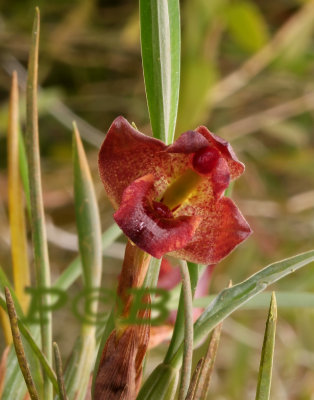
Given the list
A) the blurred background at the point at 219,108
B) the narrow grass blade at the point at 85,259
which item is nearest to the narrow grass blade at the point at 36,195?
the narrow grass blade at the point at 85,259

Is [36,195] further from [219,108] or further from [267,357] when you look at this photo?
[219,108]

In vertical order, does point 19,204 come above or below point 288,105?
below


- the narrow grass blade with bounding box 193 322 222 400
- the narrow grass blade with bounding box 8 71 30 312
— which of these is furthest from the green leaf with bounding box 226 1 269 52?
the narrow grass blade with bounding box 193 322 222 400

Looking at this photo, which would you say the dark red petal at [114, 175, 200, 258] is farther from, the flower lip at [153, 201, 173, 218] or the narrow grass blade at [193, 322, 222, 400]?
the narrow grass blade at [193, 322, 222, 400]

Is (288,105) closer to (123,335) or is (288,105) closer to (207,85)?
(207,85)

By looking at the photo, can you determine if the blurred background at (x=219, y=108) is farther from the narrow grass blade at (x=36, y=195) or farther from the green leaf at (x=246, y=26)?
the narrow grass blade at (x=36, y=195)

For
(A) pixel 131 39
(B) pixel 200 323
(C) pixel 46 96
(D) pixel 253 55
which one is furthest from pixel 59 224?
(B) pixel 200 323
